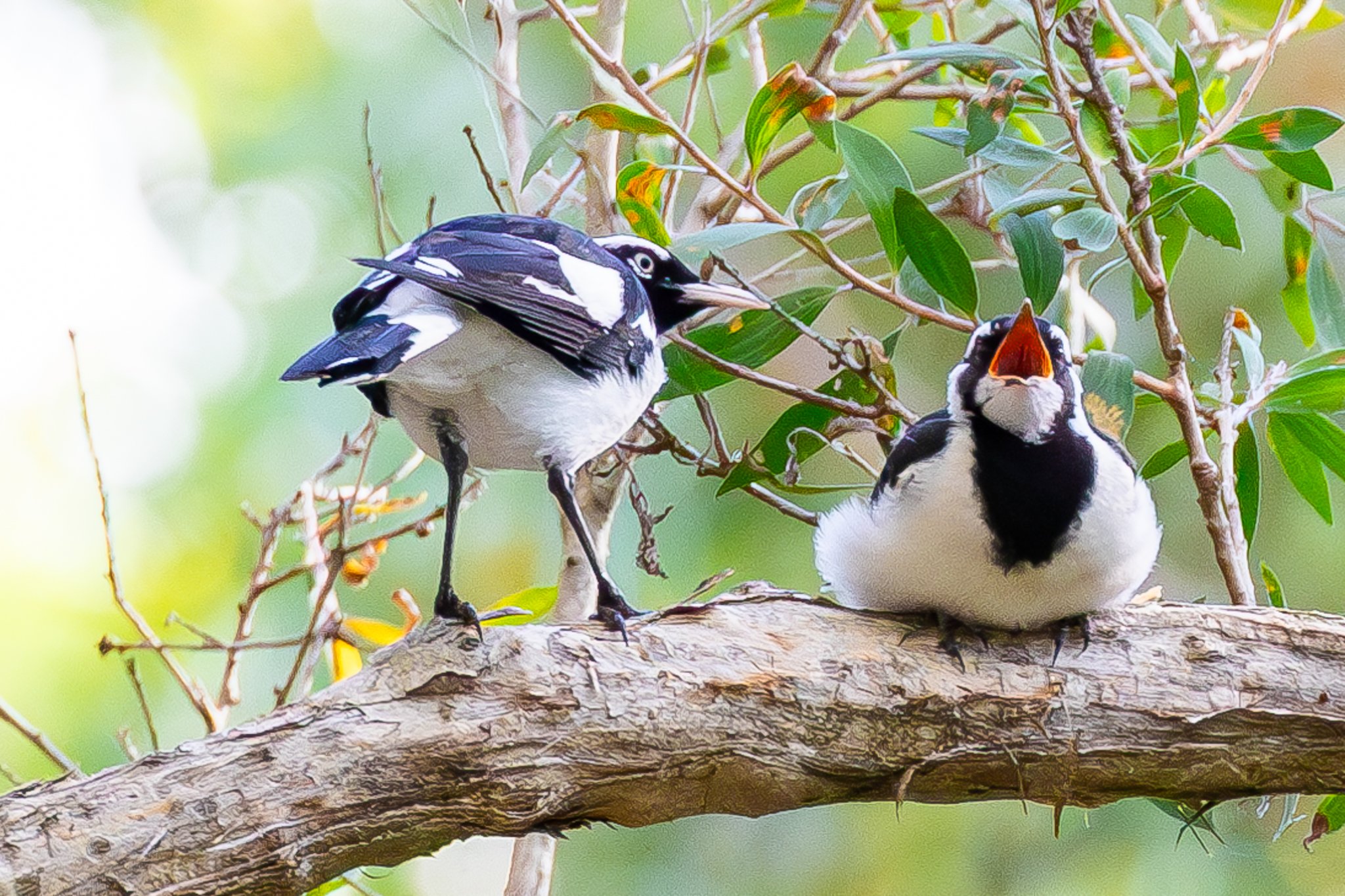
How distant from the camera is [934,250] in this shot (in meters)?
1.66

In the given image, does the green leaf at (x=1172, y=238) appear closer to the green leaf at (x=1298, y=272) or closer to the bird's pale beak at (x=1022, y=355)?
the green leaf at (x=1298, y=272)

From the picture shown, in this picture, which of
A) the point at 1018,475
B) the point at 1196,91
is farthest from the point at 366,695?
the point at 1196,91

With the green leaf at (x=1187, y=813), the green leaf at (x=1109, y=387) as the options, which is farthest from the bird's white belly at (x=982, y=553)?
the green leaf at (x=1187, y=813)

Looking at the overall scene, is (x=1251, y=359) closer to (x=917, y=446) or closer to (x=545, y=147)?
(x=917, y=446)

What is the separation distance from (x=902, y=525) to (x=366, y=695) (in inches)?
24.0

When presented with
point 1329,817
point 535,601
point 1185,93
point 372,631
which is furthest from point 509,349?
point 1329,817

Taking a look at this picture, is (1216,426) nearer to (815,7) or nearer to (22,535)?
(815,7)

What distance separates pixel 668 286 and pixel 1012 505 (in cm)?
58

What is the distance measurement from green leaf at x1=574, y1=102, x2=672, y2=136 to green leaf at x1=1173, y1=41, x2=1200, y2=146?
1.98 feet

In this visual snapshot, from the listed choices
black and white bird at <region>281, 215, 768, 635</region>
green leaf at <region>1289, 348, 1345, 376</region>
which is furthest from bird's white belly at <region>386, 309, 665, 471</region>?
green leaf at <region>1289, 348, 1345, 376</region>

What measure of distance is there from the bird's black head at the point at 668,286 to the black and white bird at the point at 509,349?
8cm

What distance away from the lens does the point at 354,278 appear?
118 inches

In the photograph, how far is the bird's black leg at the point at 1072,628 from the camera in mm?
1502

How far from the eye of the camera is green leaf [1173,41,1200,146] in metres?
1.55
